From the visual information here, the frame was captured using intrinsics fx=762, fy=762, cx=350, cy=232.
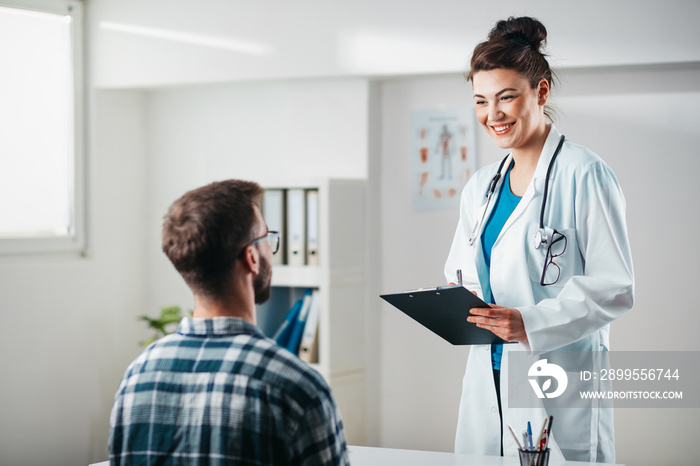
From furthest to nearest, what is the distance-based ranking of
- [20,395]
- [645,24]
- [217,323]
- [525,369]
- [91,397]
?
[91,397] < [20,395] < [645,24] < [525,369] < [217,323]

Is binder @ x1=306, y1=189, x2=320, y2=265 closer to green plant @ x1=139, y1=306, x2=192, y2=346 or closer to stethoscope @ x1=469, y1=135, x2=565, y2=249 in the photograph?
green plant @ x1=139, y1=306, x2=192, y2=346

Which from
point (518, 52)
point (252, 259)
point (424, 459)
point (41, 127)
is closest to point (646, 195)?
point (518, 52)

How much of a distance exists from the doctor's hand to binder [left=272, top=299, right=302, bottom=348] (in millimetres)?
1658

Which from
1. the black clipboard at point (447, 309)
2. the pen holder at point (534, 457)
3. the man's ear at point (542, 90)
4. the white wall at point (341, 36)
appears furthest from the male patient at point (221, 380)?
the white wall at point (341, 36)

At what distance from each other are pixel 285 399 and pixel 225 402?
10 centimetres

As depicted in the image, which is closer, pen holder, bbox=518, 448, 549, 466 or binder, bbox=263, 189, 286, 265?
pen holder, bbox=518, 448, 549, 466

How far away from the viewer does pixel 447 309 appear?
6.43ft

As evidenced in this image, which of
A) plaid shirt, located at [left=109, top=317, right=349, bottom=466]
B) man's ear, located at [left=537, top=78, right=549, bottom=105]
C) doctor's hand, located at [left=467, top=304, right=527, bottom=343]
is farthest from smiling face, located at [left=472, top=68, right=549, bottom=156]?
plaid shirt, located at [left=109, top=317, right=349, bottom=466]

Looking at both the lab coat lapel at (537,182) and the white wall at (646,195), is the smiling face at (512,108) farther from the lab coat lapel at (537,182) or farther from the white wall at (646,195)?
the white wall at (646,195)

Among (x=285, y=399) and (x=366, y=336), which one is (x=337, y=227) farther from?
(x=285, y=399)

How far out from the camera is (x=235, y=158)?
4176mm

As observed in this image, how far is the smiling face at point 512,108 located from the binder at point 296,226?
Result: 4.60 feet

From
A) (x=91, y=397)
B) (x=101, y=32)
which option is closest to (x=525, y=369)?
(x=91, y=397)

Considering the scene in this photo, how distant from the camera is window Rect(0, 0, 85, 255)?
→ 378 cm
